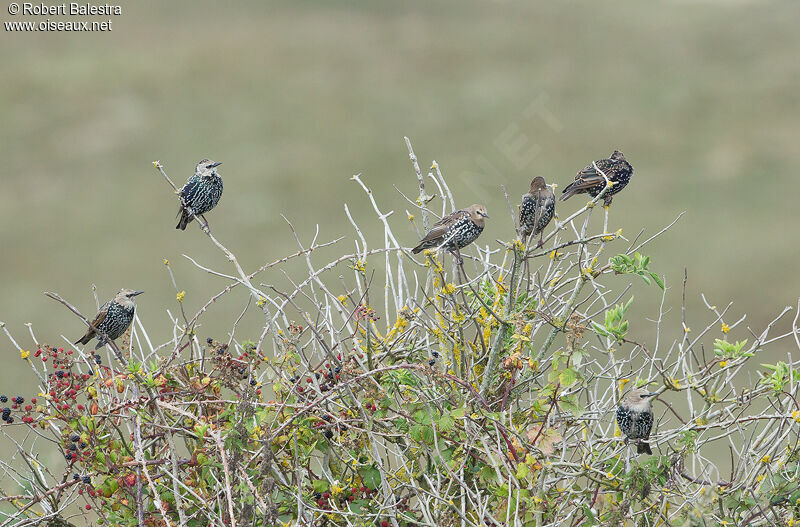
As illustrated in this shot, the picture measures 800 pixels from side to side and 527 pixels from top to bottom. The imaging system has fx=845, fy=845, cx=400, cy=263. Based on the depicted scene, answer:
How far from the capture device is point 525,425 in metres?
3.24

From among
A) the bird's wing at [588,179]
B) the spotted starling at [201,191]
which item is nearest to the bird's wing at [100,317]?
the spotted starling at [201,191]

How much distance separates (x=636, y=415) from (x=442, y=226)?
1.17m

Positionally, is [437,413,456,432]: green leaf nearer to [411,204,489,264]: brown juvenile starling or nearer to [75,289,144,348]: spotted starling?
[411,204,489,264]: brown juvenile starling

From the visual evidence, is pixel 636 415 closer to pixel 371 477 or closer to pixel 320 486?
pixel 371 477

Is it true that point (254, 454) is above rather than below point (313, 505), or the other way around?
above

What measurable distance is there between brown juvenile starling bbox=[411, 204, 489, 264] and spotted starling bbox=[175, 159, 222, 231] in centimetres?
101

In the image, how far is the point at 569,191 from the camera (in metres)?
3.79

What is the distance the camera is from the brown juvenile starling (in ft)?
11.8

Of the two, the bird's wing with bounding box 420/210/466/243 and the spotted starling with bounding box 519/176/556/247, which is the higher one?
the bird's wing with bounding box 420/210/466/243

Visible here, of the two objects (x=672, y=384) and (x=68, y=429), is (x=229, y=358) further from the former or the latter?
(x=672, y=384)

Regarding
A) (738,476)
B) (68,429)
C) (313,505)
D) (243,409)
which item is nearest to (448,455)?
(313,505)

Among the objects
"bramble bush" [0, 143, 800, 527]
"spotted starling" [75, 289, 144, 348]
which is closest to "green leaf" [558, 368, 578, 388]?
"bramble bush" [0, 143, 800, 527]

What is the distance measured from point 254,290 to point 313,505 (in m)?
0.82

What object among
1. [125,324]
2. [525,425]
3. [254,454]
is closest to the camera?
[254,454]
